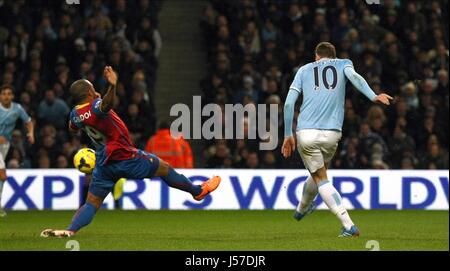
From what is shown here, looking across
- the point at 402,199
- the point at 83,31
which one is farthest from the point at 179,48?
the point at 402,199

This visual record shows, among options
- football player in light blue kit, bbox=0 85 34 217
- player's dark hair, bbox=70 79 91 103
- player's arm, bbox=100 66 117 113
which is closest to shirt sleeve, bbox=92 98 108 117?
player's arm, bbox=100 66 117 113

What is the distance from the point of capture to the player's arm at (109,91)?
34.4 feet

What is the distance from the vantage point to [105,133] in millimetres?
11250

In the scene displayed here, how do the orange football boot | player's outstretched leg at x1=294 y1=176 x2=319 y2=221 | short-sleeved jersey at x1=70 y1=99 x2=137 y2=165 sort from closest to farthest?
1. short-sleeved jersey at x1=70 y1=99 x2=137 y2=165
2. the orange football boot
3. player's outstretched leg at x1=294 y1=176 x2=319 y2=221

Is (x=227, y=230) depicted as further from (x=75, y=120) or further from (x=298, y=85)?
(x=75, y=120)

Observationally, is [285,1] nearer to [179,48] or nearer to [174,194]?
[179,48]

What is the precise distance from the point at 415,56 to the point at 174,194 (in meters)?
Result: 6.35

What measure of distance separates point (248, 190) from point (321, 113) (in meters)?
6.79

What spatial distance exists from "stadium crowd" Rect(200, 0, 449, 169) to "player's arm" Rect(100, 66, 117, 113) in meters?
8.21

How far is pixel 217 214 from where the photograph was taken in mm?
16766

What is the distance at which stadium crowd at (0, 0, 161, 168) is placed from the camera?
1955 centimetres

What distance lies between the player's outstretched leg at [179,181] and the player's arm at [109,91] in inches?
39.5

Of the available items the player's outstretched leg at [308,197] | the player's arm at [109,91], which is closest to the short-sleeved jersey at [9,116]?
the player's outstretched leg at [308,197]

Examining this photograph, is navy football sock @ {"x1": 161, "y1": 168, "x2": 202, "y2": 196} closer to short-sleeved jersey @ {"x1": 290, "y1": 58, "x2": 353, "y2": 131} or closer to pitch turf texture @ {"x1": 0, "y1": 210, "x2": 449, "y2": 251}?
pitch turf texture @ {"x1": 0, "y1": 210, "x2": 449, "y2": 251}
